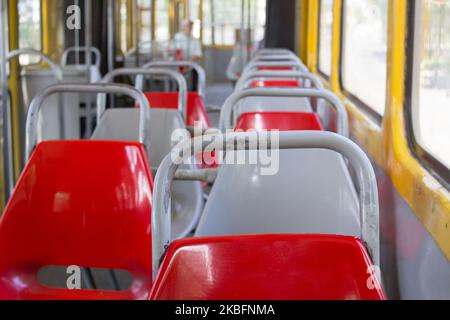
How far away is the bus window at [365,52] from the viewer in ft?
8.29

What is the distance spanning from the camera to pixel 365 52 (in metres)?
3.12

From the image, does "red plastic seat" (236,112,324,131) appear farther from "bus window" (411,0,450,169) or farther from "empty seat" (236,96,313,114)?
"empty seat" (236,96,313,114)

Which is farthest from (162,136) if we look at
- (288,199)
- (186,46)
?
(186,46)

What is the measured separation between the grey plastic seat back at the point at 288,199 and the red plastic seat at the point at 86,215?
256mm

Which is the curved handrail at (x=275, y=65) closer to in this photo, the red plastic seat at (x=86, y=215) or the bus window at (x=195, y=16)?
the red plastic seat at (x=86, y=215)

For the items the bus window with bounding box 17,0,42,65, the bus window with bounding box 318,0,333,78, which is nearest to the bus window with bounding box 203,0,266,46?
the bus window with bounding box 318,0,333,78

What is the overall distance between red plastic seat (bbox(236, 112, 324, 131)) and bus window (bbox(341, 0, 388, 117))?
25cm

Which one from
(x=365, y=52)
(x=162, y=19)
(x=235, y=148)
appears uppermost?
(x=162, y=19)

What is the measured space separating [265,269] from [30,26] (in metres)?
4.81

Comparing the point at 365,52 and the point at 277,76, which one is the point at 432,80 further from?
the point at 277,76

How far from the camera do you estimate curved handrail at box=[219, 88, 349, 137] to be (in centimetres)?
A: 226

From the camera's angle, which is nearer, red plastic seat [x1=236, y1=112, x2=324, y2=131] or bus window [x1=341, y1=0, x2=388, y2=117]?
bus window [x1=341, y1=0, x2=388, y2=117]

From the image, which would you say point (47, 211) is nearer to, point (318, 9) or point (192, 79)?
point (318, 9)

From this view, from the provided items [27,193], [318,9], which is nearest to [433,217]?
[27,193]
